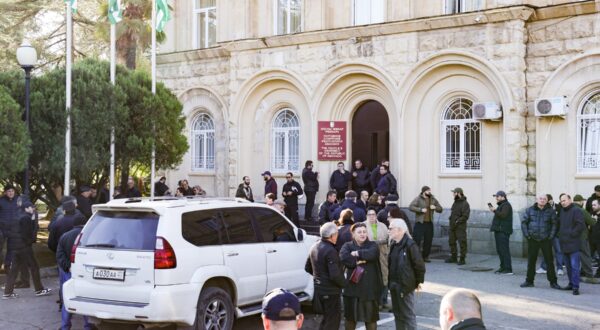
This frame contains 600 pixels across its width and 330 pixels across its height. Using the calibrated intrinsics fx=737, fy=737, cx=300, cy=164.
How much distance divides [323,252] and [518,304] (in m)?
4.99

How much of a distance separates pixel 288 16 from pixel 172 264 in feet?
52.2

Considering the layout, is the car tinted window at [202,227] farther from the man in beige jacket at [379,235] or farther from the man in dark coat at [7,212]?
the man in dark coat at [7,212]

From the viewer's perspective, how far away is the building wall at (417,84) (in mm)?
18109

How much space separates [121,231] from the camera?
921cm

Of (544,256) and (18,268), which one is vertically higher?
(544,256)

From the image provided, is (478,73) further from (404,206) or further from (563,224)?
(563,224)

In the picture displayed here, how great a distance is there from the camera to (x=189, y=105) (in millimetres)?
25969

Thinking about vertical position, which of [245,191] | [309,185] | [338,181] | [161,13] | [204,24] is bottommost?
[245,191]

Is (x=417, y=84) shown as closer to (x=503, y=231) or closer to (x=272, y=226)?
(x=503, y=231)

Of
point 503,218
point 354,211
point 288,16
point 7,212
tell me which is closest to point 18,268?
point 7,212

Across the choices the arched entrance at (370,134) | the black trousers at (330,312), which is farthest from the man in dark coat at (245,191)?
the black trousers at (330,312)

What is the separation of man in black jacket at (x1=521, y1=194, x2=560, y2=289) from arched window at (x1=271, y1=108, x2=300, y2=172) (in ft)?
34.3

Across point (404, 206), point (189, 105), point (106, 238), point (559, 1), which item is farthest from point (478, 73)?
point (106, 238)

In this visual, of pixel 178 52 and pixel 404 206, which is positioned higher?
pixel 178 52
